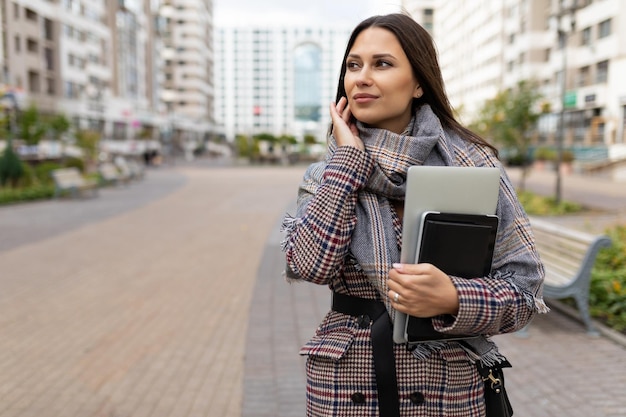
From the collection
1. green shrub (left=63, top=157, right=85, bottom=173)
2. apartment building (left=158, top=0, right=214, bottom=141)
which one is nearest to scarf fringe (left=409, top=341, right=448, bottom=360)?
green shrub (left=63, top=157, right=85, bottom=173)

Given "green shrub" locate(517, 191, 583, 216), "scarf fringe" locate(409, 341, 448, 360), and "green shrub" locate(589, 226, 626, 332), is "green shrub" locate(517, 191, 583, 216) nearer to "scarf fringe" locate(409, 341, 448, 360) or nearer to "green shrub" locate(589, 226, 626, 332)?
"green shrub" locate(589, 226, 626, 332)

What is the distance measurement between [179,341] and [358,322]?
13.1 feet

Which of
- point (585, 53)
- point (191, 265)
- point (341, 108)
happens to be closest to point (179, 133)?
point (585, 53)

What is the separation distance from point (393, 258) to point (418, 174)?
0.23 metres

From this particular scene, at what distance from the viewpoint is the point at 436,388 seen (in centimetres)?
165

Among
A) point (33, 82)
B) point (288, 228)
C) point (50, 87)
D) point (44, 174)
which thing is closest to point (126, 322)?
point (288, 228)

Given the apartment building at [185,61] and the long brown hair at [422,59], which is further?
the apartment building at [185,61]

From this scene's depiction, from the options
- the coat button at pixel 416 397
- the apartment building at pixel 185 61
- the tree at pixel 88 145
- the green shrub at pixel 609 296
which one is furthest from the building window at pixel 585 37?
the apartment building at pixel 185 61

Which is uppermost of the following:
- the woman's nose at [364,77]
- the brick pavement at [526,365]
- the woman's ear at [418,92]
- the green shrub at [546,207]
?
the woman's nose at [364,77]

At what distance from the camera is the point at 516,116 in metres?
17.0

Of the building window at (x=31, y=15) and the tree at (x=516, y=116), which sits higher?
the building window at (x=31, y=15)

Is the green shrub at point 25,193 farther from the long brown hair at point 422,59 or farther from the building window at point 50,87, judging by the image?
the building window at point 50,87

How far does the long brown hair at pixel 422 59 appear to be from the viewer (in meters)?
1.68

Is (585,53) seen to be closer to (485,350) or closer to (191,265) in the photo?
(191,265)
